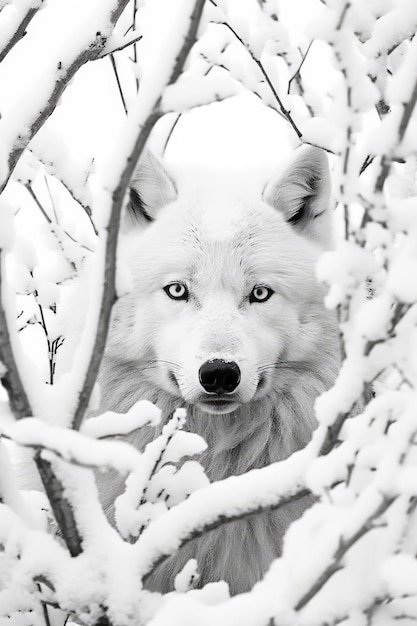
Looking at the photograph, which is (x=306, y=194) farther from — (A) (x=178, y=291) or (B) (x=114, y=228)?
(B) (x=114, y=228)

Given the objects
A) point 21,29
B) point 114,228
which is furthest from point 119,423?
point 21,29

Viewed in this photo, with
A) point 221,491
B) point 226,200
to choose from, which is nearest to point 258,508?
point 221,491

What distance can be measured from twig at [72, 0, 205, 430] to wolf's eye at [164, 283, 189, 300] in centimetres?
168

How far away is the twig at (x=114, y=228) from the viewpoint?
1.07 metres

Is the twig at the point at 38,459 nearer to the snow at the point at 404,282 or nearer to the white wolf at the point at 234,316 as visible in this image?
the snow at the point at 404,282

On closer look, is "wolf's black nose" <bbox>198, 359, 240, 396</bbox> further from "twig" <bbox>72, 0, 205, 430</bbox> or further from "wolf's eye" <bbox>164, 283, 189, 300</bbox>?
"twig" <bbox>72, 0, 205, 430</bbox>

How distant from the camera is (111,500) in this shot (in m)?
2.91

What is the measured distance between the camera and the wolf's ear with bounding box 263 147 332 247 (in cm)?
304

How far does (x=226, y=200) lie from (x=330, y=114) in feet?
6.64

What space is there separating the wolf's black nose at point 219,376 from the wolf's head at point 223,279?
5.1 inches

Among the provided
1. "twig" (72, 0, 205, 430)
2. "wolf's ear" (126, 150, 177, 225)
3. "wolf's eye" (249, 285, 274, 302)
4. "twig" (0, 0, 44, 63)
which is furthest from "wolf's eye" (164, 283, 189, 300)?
"twig" (72, 0, 205, 430)

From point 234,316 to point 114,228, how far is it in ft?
5.53

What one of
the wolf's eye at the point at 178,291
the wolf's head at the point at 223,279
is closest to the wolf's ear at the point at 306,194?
the wolf's head at the point at 223,279

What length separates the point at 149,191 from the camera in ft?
10.5
